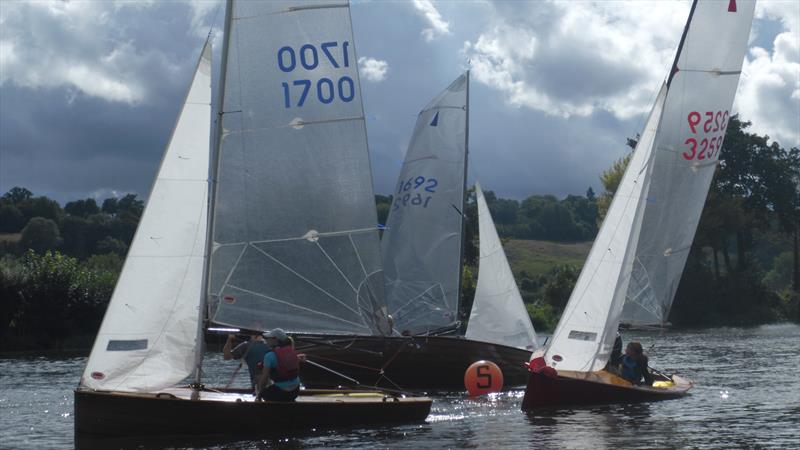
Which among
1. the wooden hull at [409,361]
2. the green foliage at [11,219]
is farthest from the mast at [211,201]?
the green foliage at [11,219]

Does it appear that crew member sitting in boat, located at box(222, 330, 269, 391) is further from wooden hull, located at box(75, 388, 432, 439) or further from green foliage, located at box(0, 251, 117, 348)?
green foliage, located at box(0, 251, 117, 348)

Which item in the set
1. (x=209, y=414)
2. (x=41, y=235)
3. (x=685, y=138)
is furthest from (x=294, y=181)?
(x=41, y=235)

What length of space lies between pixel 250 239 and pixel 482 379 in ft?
22.0

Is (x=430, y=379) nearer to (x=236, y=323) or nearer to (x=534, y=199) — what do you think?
(x=236, y=323)

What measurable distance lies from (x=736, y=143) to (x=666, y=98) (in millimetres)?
57685

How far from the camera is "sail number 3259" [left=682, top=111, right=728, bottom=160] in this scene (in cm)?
2597

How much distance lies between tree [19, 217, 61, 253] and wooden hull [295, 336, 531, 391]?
9831cm

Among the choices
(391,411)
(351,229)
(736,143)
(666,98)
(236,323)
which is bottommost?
(391,411)

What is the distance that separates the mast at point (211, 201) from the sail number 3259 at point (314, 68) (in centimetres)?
114

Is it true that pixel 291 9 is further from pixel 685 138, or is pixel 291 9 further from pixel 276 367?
pixel 685 138

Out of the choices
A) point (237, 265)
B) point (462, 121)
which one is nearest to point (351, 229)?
point (237, 265)

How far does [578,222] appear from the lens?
174625mm

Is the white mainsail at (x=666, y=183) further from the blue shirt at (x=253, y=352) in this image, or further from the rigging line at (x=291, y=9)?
the rigging line at (x=291, y=9)

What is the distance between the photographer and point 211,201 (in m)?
20.7
